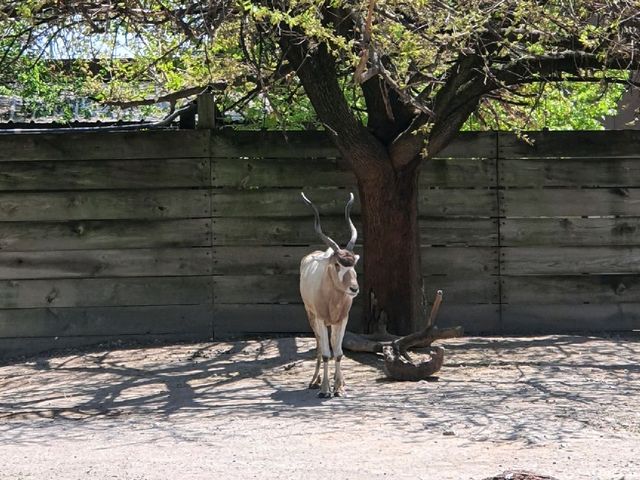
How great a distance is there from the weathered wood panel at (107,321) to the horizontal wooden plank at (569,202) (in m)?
3.39

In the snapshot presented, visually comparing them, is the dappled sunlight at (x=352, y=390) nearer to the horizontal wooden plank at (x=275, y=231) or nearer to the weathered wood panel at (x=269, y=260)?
the weathered wood panel at (x=269, y=260)

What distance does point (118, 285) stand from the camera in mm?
10195

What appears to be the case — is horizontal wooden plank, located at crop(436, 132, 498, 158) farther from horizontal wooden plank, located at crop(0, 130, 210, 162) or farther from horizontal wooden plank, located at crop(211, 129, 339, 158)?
horizontal wooden plank, located at crop(0, 130, 210, 162)

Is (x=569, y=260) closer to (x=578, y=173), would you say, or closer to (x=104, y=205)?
(x=578, y=173)

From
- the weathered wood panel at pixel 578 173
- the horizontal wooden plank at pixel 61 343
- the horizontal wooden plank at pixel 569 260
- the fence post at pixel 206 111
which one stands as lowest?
the horizontal wooden plank at pixel 61 343

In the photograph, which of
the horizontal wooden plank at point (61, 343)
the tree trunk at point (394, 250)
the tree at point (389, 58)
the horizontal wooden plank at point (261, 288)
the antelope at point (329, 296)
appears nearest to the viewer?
the antelope at point (329, 296)

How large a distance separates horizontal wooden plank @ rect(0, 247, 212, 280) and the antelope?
2.31 m

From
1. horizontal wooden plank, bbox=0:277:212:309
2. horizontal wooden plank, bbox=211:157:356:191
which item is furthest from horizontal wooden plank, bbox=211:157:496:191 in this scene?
horizontal wooden plank, bbox=0:277:212:309

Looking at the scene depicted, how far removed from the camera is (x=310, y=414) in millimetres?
7113

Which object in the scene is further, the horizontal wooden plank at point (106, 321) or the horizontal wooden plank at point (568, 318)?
the horizontal wooden plank at point (568, 318)

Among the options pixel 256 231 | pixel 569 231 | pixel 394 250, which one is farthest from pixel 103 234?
pixel 569 231

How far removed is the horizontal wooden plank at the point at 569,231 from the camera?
10.4 m

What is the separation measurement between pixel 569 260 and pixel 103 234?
4.88 m

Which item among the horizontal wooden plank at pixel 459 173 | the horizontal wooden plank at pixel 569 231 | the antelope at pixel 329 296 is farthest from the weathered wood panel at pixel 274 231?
the antelope at pixel 329 296
